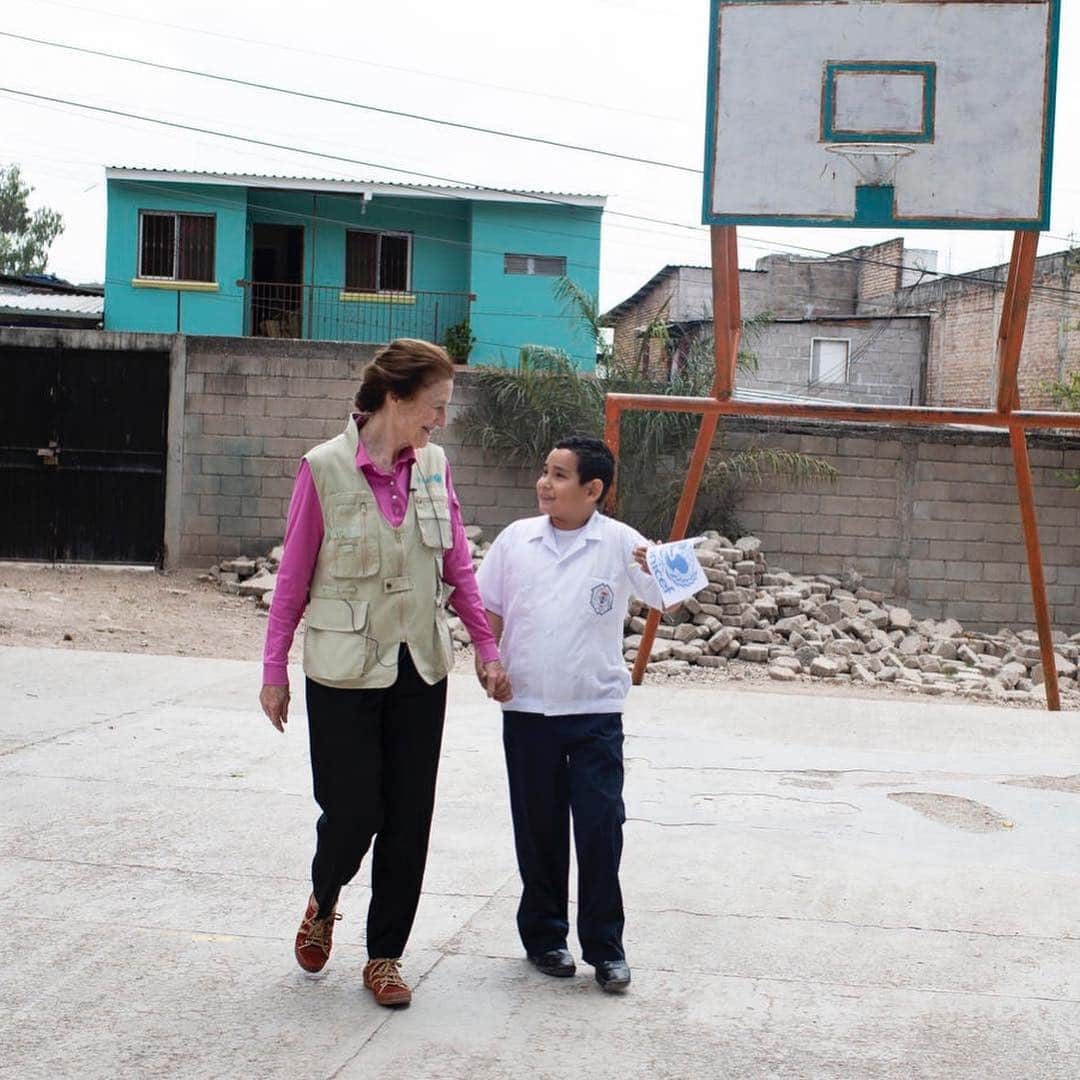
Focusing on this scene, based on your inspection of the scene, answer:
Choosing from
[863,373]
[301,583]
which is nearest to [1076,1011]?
[301,583]

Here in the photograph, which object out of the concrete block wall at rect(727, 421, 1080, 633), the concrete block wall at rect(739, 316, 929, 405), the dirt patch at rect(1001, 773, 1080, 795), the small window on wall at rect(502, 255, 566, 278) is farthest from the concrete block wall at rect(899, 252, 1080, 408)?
the dirt patch at rect(1001, 773, 1080, 795)

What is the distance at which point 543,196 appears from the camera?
24172mm

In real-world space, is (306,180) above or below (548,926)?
above

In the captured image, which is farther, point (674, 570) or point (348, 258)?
point (348, 258)

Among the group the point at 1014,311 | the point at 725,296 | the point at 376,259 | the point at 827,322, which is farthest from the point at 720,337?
the point at 827,322

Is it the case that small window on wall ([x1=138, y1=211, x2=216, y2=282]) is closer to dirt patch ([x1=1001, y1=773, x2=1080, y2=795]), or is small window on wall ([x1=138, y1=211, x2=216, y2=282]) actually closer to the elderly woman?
dirt patch ([x1=1001, y1=773, x2=1080, y2=795])

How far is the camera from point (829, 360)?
32.3 m

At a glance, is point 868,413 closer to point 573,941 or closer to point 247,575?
point 573,941

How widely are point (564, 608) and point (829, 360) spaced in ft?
95.8

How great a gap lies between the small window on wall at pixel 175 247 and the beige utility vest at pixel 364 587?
70.6 ft

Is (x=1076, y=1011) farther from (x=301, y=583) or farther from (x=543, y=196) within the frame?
(x=543, y=196)

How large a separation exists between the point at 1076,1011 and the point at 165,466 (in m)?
13.1

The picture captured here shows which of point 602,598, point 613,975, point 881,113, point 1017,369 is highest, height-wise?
point 881,113

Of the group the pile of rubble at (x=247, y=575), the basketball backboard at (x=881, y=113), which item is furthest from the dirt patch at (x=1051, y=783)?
the pile of rubble at (x=247, y=575)
